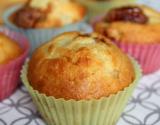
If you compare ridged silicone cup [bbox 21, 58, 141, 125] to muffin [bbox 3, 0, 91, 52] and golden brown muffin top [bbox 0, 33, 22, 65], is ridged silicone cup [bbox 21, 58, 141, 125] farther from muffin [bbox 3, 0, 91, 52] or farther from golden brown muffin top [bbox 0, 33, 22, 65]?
muffin [bbox 3, 0, 91, 52]

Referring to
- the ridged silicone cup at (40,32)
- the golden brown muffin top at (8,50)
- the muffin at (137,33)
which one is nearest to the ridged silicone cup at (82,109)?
the golden brown muffin top at (8,50)

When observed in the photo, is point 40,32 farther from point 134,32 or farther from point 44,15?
point 134,32

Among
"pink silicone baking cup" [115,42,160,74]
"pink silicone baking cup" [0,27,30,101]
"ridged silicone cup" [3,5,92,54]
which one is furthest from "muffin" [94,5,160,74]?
"pink silicone baking cup" [0,27,30,101]

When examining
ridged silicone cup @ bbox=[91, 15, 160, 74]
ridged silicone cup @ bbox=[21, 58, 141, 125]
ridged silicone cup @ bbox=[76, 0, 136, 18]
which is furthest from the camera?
ridged silicone cup @ bbox=[76, 0, 136, 18]

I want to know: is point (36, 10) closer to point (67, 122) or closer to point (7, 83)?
point (7, 83)

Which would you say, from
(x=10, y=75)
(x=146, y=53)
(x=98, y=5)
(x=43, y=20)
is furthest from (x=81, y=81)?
(x=98, y=5)

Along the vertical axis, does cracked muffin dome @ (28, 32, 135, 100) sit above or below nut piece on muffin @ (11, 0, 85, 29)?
above

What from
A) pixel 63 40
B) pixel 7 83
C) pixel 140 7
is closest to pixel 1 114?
pixel 7 83
